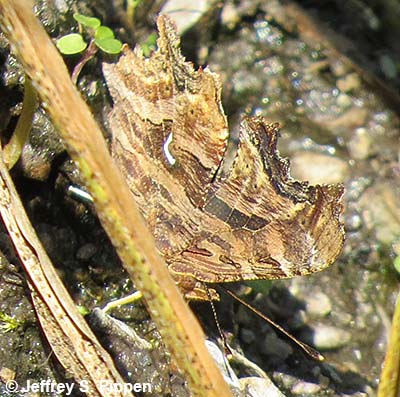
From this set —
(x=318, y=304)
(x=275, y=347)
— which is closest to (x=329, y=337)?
(x=318, y=304)

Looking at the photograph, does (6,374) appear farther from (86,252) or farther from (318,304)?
(318,304)

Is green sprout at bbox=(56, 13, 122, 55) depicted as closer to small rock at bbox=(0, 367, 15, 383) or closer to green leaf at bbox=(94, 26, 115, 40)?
green leaf at bbox=(94, 26, 115, 40)

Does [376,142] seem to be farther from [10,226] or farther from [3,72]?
[10,226]

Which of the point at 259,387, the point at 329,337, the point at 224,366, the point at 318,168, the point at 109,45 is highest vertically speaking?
the point at 109,45

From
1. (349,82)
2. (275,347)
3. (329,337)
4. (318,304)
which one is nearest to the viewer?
(275,347)

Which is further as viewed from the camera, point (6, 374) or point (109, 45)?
point (109, 45)

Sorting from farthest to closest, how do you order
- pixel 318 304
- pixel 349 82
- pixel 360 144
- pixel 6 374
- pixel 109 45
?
pixel 349 82, pixel 360 144, pixel 318 304, pixel 109 45, pixel 6 374

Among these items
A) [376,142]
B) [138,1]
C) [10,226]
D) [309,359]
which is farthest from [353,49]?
[10,226]

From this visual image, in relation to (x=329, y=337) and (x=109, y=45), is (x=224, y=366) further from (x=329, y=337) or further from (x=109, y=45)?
(x=109, y=45)

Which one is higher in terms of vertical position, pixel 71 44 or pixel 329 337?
pixel 71 44
